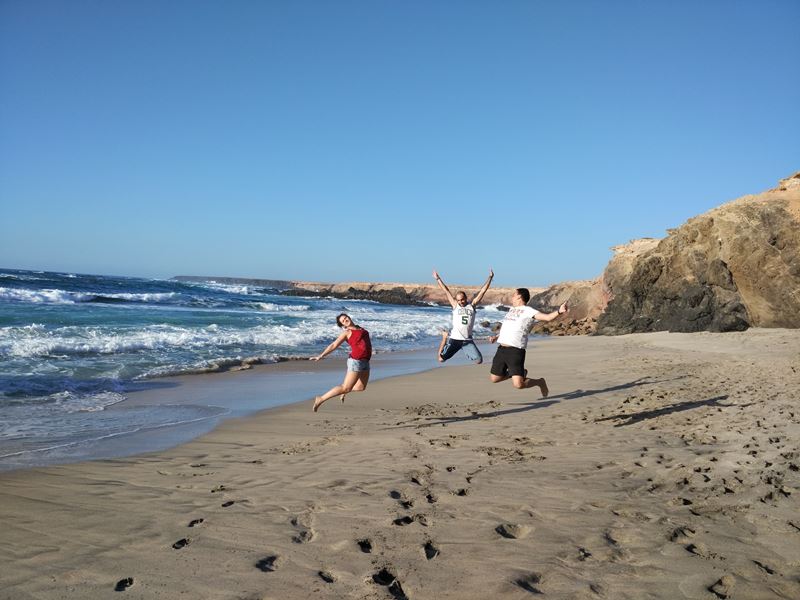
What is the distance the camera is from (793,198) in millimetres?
20750

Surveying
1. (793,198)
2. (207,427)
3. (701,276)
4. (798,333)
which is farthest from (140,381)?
(793,198)

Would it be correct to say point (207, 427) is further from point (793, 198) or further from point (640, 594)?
point (793, 198)

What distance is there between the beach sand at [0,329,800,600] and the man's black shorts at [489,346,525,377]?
2.67ft

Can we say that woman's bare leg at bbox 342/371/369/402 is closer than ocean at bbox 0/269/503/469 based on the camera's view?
No

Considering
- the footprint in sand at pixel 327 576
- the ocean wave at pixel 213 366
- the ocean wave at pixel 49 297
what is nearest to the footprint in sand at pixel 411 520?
the footprint in sand at pixel 327 576

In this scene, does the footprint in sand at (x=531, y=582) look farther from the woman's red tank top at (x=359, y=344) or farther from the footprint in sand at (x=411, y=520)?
the woman's red tank top at (x=359, y=344)

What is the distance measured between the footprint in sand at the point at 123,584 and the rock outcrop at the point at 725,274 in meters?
20.7

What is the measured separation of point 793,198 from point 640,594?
22.7 metres

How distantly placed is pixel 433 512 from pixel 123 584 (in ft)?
6.48

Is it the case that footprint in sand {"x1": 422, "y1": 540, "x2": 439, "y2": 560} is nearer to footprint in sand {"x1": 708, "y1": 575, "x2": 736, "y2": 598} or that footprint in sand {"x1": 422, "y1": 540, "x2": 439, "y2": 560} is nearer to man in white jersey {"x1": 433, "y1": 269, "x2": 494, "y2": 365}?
footprint in sand {"x1": 708, "y1": 575, "x2": 736, "y2": 598}

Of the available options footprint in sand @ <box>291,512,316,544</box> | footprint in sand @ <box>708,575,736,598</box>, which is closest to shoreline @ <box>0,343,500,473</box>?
footprint in sand @ <box>291,512,316,544</box>

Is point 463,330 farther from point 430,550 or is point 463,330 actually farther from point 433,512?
point 430,550

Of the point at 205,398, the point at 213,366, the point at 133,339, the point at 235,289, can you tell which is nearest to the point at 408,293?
the point at 235,289

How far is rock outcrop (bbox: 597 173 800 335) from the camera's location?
18.9 meters
